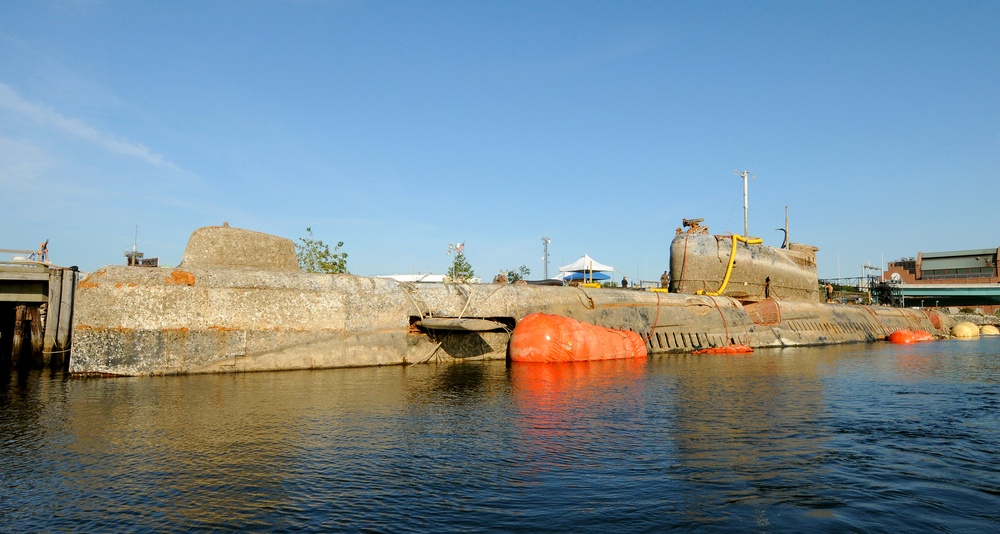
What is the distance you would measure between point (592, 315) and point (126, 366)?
13173 millimetres

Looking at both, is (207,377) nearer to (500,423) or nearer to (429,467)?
(500,423)

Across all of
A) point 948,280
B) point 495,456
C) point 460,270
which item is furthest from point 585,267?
point 948,280

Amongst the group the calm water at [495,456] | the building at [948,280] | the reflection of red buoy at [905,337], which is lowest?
the calm water at [495,456]

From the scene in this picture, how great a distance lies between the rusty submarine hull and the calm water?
53.9 inches

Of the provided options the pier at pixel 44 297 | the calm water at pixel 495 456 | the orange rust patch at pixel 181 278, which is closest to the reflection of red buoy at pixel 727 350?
the calm water at pixel 495 456

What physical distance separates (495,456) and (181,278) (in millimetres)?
10728

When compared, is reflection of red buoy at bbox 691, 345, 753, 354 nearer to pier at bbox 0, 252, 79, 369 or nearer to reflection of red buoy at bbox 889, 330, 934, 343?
reflection of red buoy at bbox 889, 330, 934, 343

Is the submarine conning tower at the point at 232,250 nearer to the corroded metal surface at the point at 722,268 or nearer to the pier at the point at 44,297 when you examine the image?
the pier at the point at 44,297

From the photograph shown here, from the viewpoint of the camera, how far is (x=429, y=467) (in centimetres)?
712

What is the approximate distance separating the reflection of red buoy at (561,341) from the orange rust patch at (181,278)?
26.7ft

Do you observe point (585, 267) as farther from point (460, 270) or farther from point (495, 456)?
point (495, 456)

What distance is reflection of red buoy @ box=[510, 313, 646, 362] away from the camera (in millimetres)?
17719

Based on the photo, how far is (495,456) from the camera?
7.56 meters

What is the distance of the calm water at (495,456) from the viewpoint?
557 cm
